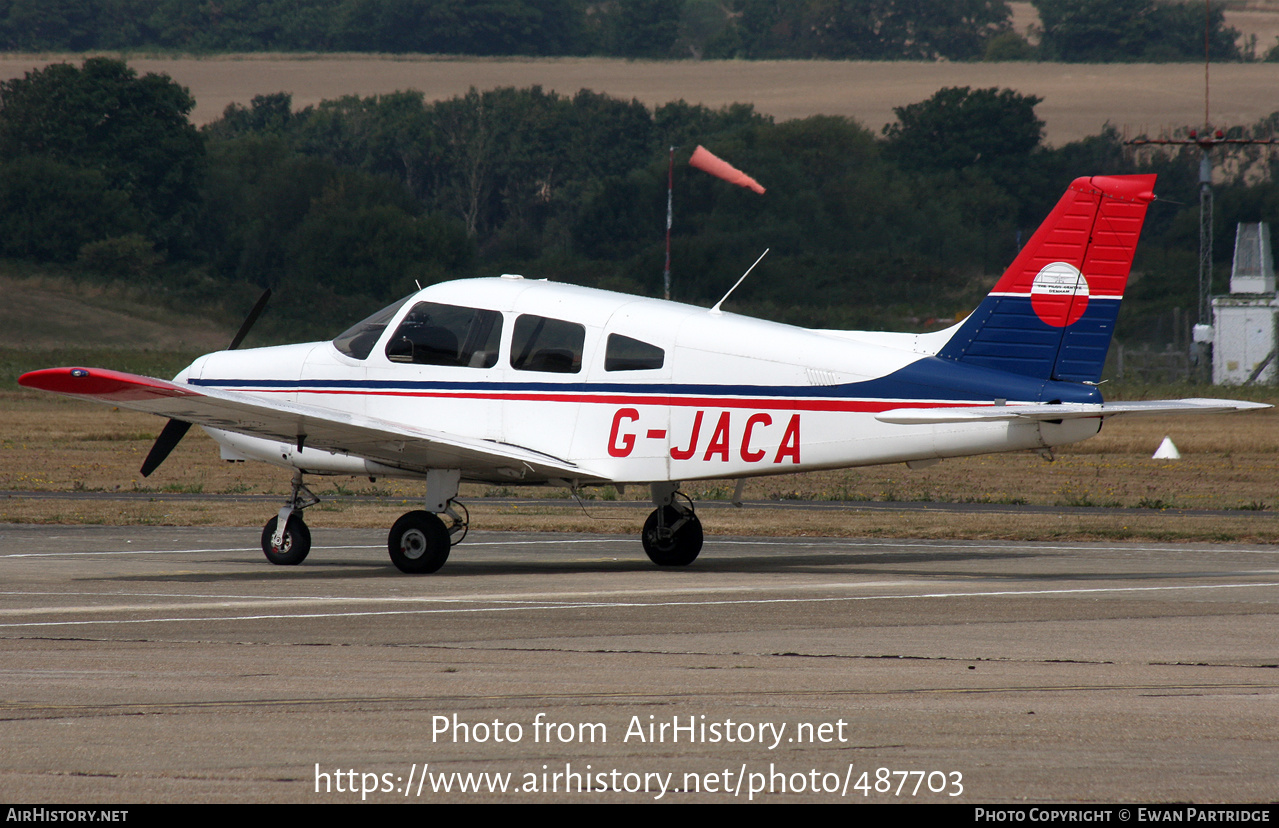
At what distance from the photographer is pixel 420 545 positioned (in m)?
13.3

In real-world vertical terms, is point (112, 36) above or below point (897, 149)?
above

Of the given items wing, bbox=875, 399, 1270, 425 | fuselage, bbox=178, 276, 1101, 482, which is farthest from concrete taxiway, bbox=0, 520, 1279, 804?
wing, bbox=875, 399, 1270, 425

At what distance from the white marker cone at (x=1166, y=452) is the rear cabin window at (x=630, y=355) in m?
19.6

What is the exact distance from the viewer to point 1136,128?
75875mm

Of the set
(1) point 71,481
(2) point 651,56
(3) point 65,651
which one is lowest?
Answer: (1) point 71,481

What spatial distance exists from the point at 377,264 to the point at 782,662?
52790 millimetres

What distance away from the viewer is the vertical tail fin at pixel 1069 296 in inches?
505

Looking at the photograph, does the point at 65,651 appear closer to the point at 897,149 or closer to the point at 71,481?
the point at 71,481

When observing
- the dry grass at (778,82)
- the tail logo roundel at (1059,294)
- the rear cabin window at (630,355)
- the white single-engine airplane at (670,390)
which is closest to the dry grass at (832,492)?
the white single-engine airplane at (670,390)

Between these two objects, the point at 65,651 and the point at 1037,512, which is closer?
the point at 65,651

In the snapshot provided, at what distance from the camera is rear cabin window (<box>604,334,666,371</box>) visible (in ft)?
43.4

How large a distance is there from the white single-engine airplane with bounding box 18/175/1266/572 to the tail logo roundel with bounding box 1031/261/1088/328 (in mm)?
14

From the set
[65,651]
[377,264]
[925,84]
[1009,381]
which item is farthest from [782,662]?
[925,84]
